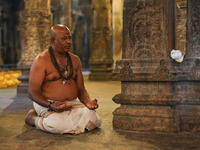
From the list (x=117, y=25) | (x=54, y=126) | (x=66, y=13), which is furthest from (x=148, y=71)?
(x=66, y=13)

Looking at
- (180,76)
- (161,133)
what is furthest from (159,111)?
(180,76)

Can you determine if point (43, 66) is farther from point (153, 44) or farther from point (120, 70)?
point (153, 44)

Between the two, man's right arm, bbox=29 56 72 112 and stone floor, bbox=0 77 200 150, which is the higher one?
man's right arm, bbox=29 56 72 112

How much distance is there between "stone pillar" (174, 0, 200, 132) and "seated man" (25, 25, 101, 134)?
1.08 meters

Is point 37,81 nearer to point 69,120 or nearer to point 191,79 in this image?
point 69,120

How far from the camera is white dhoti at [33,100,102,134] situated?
337 centimetres

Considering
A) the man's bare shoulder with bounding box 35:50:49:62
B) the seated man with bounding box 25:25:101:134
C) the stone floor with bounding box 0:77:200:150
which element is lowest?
the stone floor with bounding box 0:77:200:150

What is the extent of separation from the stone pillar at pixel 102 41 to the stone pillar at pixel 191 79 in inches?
307

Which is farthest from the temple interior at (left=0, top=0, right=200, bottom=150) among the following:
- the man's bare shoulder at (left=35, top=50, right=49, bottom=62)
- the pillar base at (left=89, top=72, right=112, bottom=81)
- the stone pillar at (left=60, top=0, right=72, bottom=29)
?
the stone pillar at (left=60, top=0, right=72, bottom=29)

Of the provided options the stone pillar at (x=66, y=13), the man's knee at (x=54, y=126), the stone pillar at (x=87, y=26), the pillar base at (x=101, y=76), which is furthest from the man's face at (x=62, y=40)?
the stone pillar at (x=87, y=26)

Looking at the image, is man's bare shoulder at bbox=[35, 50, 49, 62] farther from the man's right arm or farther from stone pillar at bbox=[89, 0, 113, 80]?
stone pillar at bbox=[89, 0, 113, 80]

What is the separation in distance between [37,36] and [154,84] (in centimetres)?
471

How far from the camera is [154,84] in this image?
348 centimetres

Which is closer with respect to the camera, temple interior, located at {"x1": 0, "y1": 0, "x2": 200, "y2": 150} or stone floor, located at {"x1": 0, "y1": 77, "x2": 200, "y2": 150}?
stone floor, located at {"x1": 0, "y1": 77, "x2": 200, "y2": 150}
